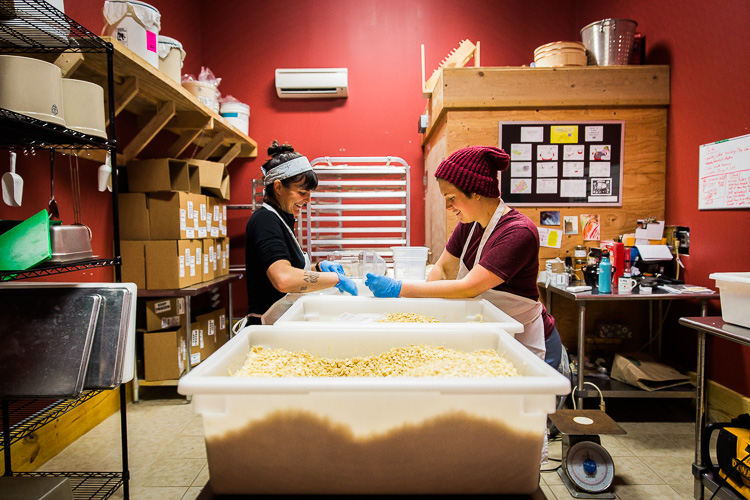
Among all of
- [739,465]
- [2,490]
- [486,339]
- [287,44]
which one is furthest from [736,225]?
[287,44]

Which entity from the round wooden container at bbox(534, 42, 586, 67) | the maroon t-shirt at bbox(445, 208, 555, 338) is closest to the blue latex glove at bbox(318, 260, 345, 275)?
the maroon t-shirt at bbox(445, 208, 555, 338)

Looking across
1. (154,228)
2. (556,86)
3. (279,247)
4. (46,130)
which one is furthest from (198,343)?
(556,86)

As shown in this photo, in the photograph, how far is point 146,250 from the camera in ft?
9.98

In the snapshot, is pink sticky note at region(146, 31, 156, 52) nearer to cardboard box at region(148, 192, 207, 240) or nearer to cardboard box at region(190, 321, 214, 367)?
cardboard box at region(148, 192, 207, 240)

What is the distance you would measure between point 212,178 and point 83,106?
1836mm

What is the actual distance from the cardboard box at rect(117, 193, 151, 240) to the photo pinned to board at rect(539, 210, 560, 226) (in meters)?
2.88

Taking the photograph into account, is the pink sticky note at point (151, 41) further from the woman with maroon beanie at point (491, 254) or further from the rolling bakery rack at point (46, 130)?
the woman with maroon beanie at point (491, 254)

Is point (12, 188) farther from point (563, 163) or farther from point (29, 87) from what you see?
point (563, 163)

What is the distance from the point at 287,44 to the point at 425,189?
2.11 metres

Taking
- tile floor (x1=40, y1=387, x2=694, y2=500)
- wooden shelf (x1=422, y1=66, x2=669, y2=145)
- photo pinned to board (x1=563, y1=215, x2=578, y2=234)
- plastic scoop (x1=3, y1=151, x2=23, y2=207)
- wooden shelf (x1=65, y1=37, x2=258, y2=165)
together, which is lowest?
tile floor (x1=40, y1=387, x2=694, y2=500)

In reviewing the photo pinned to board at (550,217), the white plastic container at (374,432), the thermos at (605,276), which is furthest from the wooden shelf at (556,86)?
the white plastic container at (374,432)

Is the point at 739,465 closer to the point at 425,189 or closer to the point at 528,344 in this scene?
the point at 528,344

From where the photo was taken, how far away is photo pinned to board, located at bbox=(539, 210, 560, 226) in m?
3.23

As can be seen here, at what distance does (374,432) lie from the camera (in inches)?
27.9
